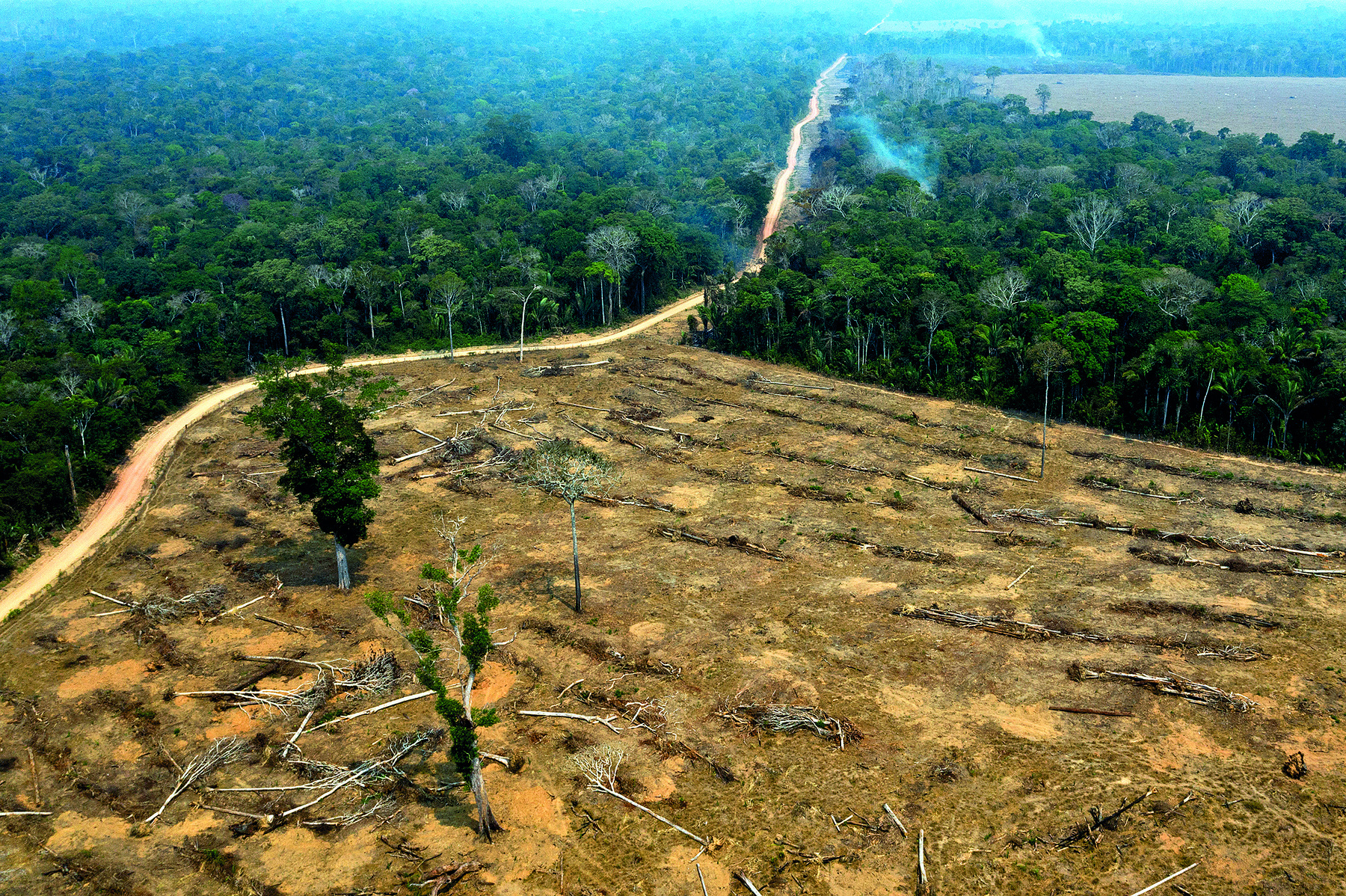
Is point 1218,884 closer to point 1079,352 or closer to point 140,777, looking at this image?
point 140,777

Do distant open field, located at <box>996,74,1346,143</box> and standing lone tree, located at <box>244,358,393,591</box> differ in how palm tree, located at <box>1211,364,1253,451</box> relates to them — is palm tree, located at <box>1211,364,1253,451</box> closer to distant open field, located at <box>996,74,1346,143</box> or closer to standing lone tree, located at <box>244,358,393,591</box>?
standing lone tree, located at <box>244,358,393,591</box>

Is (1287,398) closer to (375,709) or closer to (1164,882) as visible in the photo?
(1164,882)

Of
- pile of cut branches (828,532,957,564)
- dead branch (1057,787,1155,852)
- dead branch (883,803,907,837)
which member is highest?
pile of cut branches (828,532,957,564)

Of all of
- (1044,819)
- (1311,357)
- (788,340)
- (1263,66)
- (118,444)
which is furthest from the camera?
(1263,66)

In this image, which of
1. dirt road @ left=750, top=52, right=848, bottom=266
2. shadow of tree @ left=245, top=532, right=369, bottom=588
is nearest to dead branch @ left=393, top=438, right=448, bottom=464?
shadow of tree @ left=245, top=532, right=369, bottom=588

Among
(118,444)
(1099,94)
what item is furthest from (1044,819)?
(1099,94)

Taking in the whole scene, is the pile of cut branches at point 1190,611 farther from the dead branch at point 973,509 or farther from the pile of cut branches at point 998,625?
the dead branch at point 973,509

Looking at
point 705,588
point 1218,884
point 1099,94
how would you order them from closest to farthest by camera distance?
1. point 1218,884
2. point 705,588
3. point 1099,94

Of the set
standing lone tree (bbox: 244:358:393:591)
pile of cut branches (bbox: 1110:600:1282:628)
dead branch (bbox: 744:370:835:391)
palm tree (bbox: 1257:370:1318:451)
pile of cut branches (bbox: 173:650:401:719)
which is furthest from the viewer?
dead branch (bbox: 744:370:835:391)

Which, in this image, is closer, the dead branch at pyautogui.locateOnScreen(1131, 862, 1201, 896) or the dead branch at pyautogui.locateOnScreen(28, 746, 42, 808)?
the dead branch at pyautogui.locateOnScreen(1131, 862, 1201, 896)
